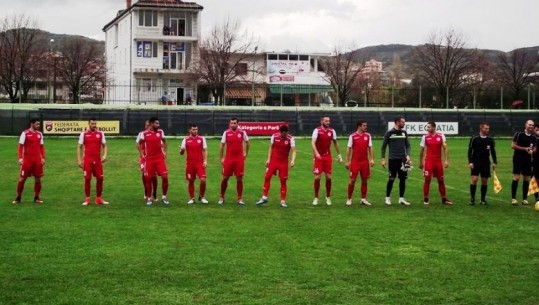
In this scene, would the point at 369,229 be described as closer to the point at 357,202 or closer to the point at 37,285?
the point at 357,202

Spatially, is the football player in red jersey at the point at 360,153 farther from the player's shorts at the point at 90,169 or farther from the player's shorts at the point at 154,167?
the player's shorts at the point at 90,169

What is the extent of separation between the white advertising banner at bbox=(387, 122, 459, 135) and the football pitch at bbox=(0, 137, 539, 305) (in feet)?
115

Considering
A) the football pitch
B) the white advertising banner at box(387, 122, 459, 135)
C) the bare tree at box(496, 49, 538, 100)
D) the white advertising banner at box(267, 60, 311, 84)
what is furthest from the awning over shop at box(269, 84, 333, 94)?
the football pitch

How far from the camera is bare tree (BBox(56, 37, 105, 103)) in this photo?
7019 centimetres

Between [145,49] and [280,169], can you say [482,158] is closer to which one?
[280,169]

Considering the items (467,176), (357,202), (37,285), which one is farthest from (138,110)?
(37,285)

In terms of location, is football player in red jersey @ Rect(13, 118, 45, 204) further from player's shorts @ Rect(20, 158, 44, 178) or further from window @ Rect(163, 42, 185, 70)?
window @ Rect(163, 42, 185, 70)

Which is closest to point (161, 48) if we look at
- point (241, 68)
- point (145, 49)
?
point (145, 49)

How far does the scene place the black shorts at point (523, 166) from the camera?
17359 mm

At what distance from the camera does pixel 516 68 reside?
269 ft

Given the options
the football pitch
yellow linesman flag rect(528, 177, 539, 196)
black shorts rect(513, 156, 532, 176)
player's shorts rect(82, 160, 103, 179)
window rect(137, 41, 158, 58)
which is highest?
window rect(137, 41, 158, 58)

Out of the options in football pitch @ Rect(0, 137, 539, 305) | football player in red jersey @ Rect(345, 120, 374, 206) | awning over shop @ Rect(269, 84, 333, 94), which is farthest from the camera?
awning over shop @ Rect(269, 84, 333, 94)

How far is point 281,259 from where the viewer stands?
10.3m

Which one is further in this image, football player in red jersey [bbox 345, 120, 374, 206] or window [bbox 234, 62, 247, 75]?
window [bbox 234, 62, 247, 75]
